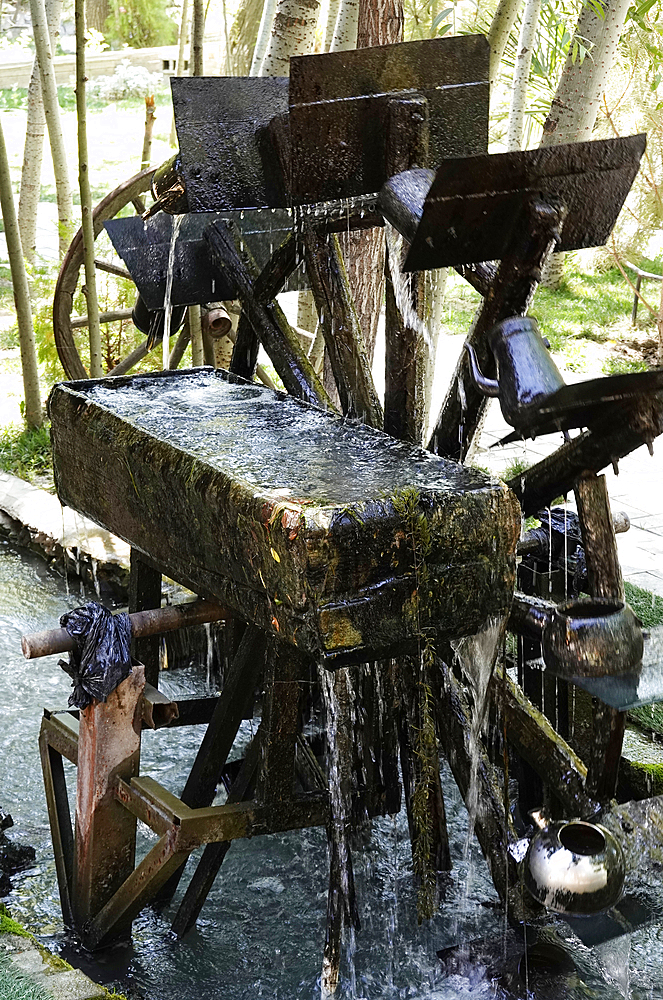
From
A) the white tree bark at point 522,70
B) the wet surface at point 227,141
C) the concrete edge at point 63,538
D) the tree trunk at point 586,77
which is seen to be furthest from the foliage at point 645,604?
the white tree bark at point 522,70

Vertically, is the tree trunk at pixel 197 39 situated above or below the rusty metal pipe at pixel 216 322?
above

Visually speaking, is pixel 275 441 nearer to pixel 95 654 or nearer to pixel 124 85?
pixel 95 654

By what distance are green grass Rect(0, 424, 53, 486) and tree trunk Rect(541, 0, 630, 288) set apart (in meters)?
3.92

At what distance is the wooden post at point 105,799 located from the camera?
11.4 feet

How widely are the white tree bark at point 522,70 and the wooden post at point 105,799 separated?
16.7 feet

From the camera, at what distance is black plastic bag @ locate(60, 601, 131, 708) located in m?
3.34

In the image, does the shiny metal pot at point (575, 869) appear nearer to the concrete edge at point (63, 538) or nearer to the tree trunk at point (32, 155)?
the concrete edge at point (63, 538)

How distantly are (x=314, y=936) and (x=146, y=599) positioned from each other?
1.35 metres

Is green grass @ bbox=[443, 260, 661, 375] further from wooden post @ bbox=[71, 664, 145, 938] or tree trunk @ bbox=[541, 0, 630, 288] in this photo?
wooden post @ bbox=[71, 664, 145, 938]

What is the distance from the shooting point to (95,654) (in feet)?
11.0

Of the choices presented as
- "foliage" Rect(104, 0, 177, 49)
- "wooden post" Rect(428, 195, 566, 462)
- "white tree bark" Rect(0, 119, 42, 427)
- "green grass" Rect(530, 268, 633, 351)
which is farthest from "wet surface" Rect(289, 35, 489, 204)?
"foliage" Rect(104, 0, 177, 49)

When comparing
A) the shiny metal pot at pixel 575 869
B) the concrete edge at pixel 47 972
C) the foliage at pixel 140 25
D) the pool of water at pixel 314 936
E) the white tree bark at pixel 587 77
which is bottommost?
the pool of water at pixel 314 936

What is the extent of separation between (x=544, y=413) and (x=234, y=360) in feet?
6.71

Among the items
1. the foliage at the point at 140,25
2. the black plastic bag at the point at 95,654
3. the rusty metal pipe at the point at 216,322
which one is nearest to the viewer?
the black plastic bag at the point at 95,654
